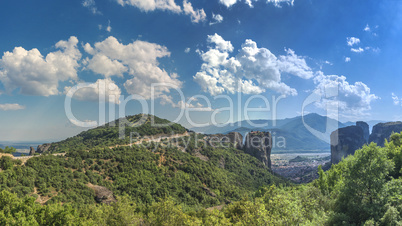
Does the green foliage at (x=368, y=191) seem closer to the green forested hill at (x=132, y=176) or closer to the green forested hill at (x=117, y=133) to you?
the green forested hill at (x=132, y=176)

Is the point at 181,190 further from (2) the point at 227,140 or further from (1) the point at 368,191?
(2) the point at 227,140

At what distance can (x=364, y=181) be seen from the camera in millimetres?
23422

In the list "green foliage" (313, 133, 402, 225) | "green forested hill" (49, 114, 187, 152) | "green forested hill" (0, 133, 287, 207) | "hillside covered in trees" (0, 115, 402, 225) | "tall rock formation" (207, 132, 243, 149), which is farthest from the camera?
"tall rock formation" (207, 132, 243, 149)

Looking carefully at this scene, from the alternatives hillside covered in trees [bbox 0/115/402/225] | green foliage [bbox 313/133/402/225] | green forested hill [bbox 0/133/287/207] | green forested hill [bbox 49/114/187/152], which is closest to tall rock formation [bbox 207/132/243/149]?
hillside covered in trees [bbox 0/115/402/225]

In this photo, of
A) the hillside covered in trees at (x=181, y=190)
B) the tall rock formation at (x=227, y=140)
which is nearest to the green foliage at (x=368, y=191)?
the hillside covered in trees at (x=181, y=190)

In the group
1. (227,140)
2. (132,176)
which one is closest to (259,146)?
(227,140)

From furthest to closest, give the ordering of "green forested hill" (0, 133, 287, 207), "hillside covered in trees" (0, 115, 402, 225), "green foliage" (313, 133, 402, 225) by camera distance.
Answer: "green forested hill" (0, 133, 287, 207) → "hillside covered in trees" (0, 115, 402, 225) → "green foliage" (313, 133, 402, 225)

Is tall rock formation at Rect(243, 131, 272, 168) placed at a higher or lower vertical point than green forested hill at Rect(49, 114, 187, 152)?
lower

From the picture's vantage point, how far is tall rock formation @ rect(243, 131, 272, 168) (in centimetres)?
15185

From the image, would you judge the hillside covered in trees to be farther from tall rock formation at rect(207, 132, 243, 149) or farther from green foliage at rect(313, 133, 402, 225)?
tall rock formation at rect(207, 132, 243, 149)

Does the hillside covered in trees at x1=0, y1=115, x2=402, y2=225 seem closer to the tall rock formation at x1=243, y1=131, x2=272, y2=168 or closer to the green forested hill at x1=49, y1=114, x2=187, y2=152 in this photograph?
the green forested hill at x1=49, y1=114, x2=187, y2=152

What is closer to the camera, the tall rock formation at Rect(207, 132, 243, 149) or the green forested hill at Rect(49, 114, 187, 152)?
the green forested hill at Rect(49, 114, 187, 152)

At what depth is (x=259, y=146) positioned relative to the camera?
502 ft

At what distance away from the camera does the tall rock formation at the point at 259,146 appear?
15185cm
